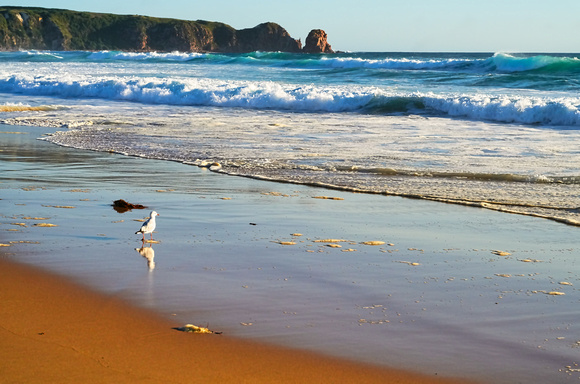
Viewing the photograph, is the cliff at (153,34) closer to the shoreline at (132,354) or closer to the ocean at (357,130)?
the ocean at (357,130)

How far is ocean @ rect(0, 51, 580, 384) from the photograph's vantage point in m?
4.05

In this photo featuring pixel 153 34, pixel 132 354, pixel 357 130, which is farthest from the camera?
pixel 153 34

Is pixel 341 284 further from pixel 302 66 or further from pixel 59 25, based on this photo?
pixel 59 25

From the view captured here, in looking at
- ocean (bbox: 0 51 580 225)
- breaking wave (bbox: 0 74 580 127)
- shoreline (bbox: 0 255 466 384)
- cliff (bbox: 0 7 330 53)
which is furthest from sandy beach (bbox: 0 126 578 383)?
cliff (bbox: 0 7 330 53)

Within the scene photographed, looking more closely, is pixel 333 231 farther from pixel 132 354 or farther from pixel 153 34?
pixel 153 34

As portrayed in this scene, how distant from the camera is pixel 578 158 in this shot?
1141 cm

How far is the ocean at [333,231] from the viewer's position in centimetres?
405

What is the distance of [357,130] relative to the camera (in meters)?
15.7

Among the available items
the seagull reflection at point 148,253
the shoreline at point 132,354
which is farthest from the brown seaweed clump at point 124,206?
→ the shoreline at point 132,354

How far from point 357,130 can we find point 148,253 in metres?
10.7

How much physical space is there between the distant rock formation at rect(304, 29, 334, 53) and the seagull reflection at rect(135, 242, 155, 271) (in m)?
123

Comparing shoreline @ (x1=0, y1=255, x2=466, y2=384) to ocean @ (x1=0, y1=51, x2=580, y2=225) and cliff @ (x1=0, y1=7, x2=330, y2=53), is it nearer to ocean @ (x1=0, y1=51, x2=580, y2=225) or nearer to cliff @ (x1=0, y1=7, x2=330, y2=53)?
ocean @ (x1=0, y1=51, x2=580, y2=225)

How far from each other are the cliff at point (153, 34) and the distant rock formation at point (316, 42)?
14578mm

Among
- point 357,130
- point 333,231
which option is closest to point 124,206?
point 333,231
